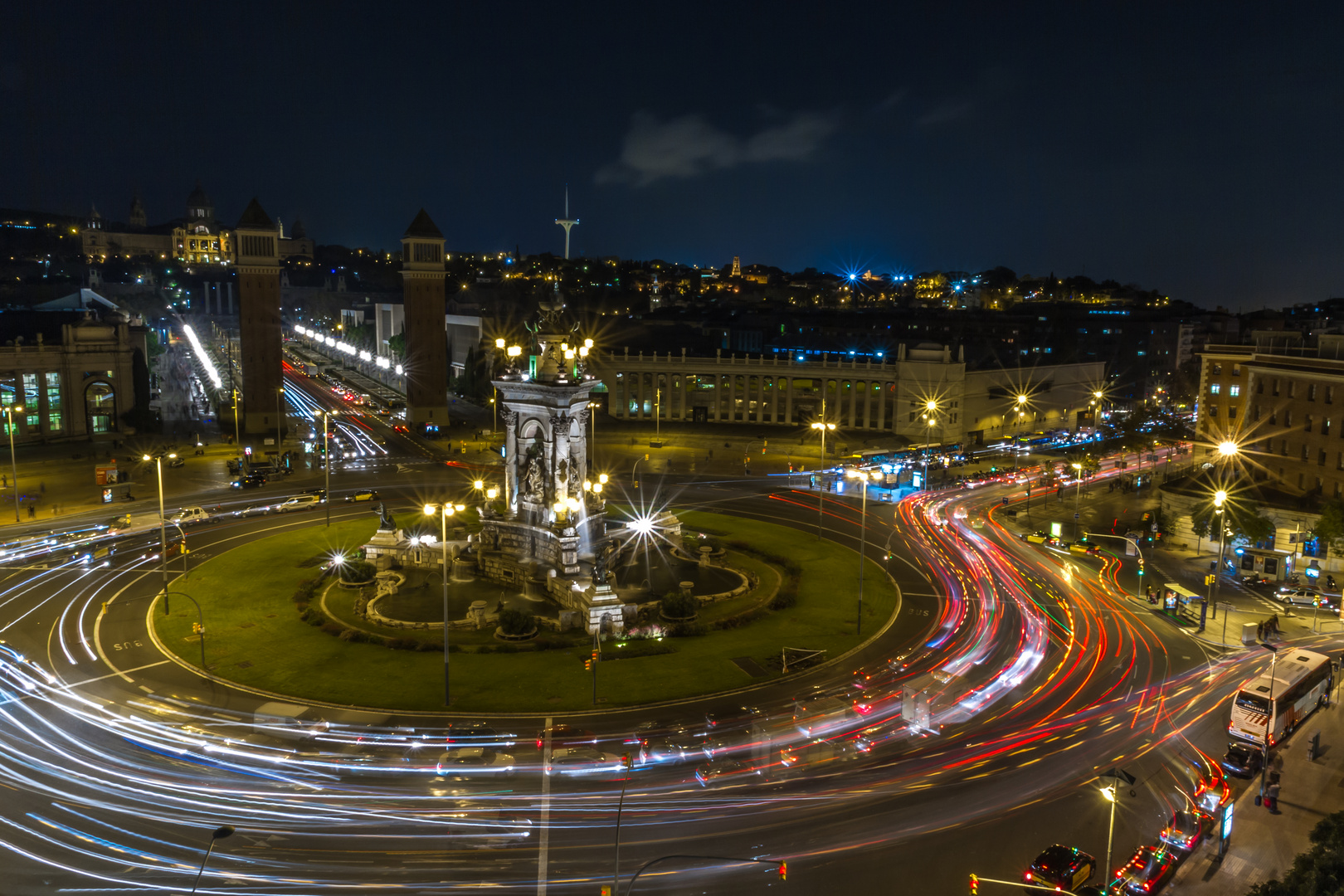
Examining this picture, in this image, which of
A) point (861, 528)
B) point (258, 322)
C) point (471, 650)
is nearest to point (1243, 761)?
point (471, 650)

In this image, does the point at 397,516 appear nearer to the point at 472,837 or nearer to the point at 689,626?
the point at 689,626

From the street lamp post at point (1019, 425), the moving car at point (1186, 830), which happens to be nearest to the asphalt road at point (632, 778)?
the moving car at point (1186, 830)

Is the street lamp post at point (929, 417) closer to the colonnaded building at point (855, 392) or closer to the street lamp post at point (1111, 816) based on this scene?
the colonnaded building at point (855, 392)

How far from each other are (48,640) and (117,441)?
57625 millimetres

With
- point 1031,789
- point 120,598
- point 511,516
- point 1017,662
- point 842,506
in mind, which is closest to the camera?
point 1031,789

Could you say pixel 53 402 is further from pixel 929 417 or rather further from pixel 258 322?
pixel 929 417

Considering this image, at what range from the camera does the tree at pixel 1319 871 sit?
626 inches

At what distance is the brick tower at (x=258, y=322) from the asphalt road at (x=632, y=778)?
2289 inches

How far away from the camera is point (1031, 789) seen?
2631 cm

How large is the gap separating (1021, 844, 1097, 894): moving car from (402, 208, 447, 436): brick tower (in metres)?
87.9

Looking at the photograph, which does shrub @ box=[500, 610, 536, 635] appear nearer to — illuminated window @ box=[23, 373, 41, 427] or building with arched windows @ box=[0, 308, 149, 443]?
building with arched windows @ box=[0, 308, 149, 443]

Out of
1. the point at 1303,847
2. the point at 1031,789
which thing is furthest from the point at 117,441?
the point at 1303,847

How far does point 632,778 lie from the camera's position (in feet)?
87.5

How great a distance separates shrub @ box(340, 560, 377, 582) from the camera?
4625 centimetres
